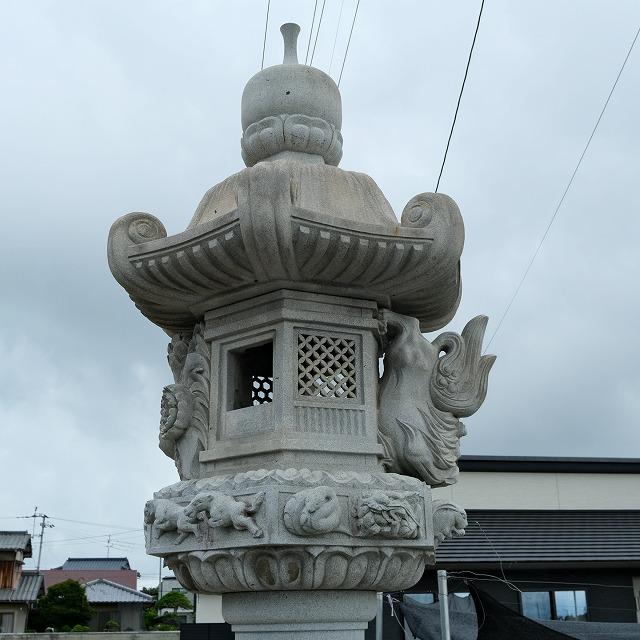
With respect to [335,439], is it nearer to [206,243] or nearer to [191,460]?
[191,460]

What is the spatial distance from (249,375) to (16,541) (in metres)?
24.7

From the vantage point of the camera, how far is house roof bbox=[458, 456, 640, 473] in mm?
13328

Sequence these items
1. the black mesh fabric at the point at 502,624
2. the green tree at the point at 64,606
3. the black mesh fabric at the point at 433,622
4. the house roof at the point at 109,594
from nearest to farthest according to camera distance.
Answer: the black mesh fabric at the point at 502,624
the black mesh fabric at the point at 433,622
the green tree at the point at 64,606
the house roof at the point at 109,594

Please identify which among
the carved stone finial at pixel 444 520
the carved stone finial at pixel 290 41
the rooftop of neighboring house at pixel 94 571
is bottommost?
the carved stone finial at pixel 444 520

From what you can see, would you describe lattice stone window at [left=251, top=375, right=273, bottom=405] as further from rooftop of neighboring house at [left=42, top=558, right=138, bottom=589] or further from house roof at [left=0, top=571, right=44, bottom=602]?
rooftop of neighboring house at [left=42, top=558, right=138, bottom=589]

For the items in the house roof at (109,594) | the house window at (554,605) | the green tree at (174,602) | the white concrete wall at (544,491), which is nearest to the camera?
the house window at (554,605)

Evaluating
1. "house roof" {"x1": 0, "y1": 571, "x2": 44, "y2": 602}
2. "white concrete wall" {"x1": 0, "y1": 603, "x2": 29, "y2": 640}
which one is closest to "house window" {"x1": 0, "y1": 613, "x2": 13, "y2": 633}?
"white concrete wall" {"x1": 0, "y1": 603, "x2": 29, "y2": 640}

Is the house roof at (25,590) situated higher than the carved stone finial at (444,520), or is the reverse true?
the house roof at (25,590)

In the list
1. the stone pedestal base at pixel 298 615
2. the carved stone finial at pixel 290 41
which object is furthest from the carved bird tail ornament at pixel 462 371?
the carved stone finial at pixel 290 41

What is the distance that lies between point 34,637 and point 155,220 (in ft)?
62.2

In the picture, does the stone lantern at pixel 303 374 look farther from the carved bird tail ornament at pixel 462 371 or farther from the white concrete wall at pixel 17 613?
the white concrete wall at pixel 17 613

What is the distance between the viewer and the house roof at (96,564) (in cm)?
5294

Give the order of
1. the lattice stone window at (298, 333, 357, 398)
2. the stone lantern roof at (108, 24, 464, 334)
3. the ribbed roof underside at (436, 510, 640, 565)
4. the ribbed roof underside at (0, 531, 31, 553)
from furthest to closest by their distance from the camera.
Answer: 1. the ribbed roof underside at (0, 531, 31, 553)
2. the ribbed roof underside at (436, 510, 640, 565)
3. the lattice stone window at (298, 333, 357, 398)
4. the stone lantern roof at (108, 24, 464, 334)

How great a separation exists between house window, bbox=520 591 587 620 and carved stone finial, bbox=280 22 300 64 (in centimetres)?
996
